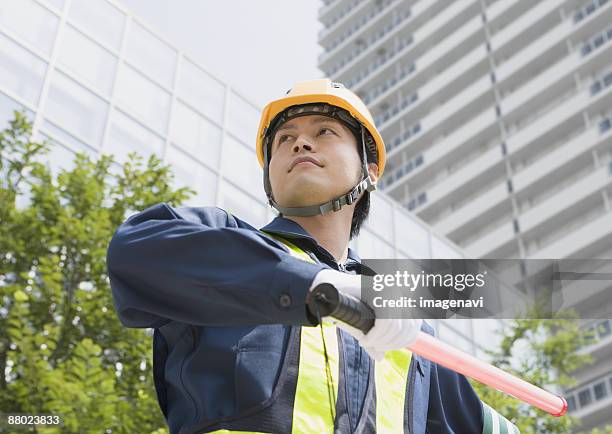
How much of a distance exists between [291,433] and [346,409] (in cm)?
21

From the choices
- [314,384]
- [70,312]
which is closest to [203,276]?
[314,384]

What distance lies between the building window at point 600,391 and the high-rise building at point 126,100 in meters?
22.5

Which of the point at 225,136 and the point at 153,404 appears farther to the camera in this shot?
the point at 225,136

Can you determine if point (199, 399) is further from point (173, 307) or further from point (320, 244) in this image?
point (320, 244)

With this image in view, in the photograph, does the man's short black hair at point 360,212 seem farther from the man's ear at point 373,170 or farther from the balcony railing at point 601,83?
the balcony railing at point 601,83

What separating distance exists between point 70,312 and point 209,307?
6.06 m

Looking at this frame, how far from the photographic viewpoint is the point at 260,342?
2410 millimetres

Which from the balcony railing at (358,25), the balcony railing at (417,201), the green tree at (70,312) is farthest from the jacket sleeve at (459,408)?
the balcony railing at (358,25)

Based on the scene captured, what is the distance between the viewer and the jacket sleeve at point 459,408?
295cm

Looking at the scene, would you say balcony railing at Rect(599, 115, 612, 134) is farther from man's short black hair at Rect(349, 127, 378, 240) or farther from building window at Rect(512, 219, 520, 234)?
man's short black hair at Rect(349, 127, 378, 240)

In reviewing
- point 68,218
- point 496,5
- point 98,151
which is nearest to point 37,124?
point 98,151

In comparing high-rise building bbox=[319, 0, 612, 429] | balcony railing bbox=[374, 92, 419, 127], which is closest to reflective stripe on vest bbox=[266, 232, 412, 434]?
high-rise building bbox=[319, 0, 612, 429]

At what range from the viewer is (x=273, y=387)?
7.68 feet

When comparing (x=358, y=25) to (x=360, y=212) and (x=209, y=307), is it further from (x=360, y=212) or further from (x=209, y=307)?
(x=209, y=307)
